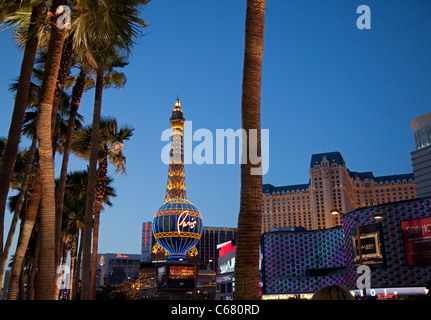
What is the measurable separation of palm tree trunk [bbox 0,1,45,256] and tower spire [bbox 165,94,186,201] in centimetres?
10571

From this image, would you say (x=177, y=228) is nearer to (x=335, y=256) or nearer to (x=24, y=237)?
(x=335, y=256)

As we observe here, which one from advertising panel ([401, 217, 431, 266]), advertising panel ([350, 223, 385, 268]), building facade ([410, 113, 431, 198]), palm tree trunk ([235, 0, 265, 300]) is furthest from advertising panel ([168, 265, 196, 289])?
palm tree trunk ([235, 0, 265, 300])

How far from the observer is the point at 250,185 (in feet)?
28.3

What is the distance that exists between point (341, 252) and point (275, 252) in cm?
990

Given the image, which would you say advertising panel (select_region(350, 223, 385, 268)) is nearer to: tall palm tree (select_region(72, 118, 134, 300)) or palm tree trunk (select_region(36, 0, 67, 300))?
tall palm tree (select_region(72, 118, 134, 300))

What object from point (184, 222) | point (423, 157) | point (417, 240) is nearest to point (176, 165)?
point (184, 222)

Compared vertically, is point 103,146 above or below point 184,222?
below

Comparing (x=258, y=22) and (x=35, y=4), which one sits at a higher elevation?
(x=35, y=4)

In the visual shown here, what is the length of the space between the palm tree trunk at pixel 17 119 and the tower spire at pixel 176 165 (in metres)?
106

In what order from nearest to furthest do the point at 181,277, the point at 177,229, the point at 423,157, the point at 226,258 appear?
1. the point at 181,277
2. the point at 423,157
3. the point at 226,258
4. the point at 177,229

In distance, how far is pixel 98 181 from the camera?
25.5m

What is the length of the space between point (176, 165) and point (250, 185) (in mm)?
114770
